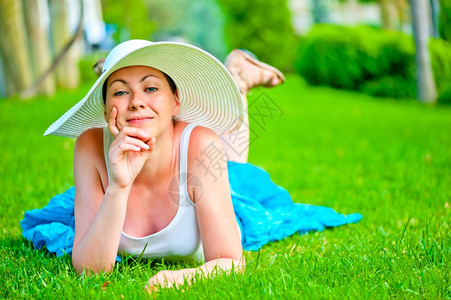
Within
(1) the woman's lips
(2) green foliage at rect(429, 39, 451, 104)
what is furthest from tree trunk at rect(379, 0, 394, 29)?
(1) the woman's lips

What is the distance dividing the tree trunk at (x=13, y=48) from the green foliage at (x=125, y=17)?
857 cm

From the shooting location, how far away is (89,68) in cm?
1675

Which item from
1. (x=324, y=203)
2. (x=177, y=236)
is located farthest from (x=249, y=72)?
(x=177, y=236)

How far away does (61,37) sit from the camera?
1362cm

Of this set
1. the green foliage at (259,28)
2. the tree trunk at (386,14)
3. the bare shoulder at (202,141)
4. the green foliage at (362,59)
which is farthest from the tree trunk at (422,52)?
the tree trunk at (386,14)

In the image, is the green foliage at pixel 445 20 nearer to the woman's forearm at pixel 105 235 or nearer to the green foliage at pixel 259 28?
the green foliage at pixel 259 28

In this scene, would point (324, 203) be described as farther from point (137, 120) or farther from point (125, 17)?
point (125, 17)

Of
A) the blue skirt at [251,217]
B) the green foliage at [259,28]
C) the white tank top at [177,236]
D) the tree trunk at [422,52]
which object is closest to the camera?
the white tank top at [177,236]

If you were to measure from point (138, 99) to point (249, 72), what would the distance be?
1.67m

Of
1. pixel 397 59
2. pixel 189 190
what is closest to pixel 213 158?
pixel 189 190

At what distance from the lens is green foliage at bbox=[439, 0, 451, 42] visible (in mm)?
11094

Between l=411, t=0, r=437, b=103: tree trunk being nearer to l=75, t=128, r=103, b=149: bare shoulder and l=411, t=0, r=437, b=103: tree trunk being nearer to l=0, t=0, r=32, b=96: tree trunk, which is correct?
l=0, t=0, r=32, b=96: tree trunk

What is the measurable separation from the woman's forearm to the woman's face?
10.7 inches

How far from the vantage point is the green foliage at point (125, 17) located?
63.7ft
